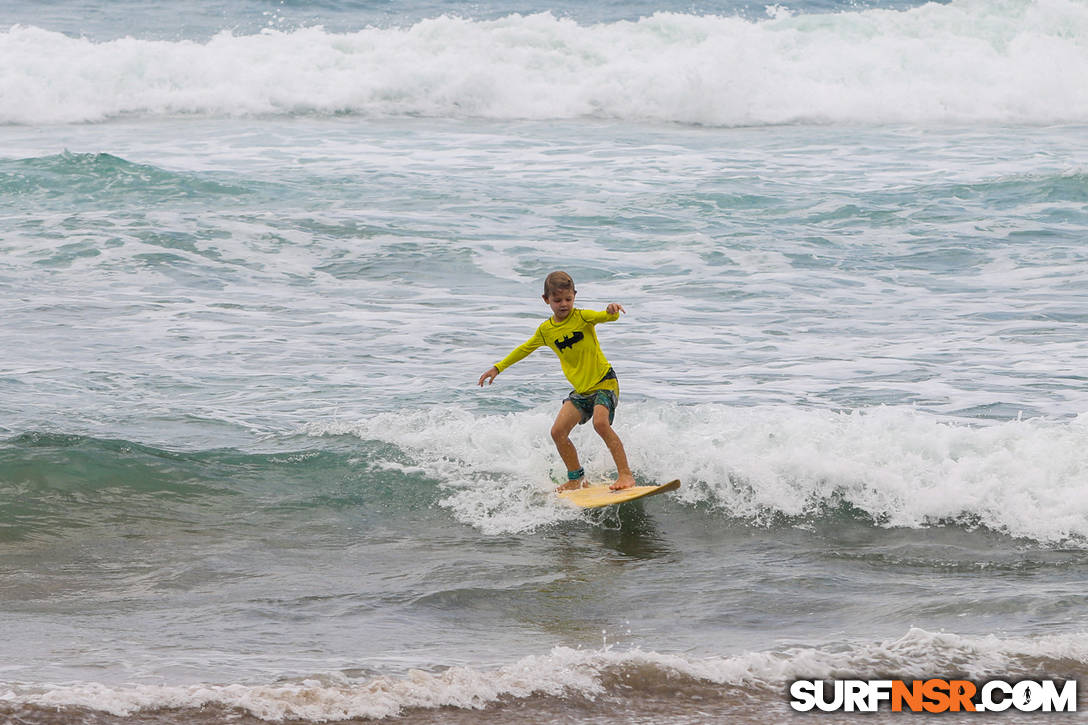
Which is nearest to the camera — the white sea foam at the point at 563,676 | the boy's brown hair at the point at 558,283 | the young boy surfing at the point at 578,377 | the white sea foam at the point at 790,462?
the white sea foam at the point at 563,676

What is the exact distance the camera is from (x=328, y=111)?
25.7 meters

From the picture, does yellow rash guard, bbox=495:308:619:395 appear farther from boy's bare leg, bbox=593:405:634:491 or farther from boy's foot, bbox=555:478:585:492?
boy's foot, bbox=555:478:585:492

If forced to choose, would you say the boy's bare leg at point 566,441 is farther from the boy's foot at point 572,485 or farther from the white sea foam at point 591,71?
the white sea foam at point 591,71

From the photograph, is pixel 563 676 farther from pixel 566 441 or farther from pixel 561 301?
pixel 561 301

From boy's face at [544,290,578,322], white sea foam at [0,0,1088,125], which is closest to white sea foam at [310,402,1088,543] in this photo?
boy's face at [544,290,578,322]

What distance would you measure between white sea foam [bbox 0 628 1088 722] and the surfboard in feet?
7.05

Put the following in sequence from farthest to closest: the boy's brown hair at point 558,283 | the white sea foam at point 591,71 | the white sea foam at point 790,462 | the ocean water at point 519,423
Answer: the white sea foam at point 591,71, the boy's brown hair at point 558,283, the white sea foam at point 790,462, the ocean water at point 519,423

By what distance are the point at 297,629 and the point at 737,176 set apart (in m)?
14.8

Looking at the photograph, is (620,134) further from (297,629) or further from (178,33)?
(297,629)

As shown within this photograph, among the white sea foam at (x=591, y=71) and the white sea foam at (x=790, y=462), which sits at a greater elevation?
the white sea foam at (x=591, y=71)

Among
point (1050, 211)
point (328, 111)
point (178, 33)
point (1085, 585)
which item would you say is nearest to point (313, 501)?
point (1085, 585)

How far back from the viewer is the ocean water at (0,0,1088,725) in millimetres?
4734

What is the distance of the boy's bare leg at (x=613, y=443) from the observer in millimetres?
7191

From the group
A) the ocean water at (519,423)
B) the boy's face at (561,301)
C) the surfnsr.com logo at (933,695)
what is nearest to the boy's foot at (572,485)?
the ocean water at (519,423)
